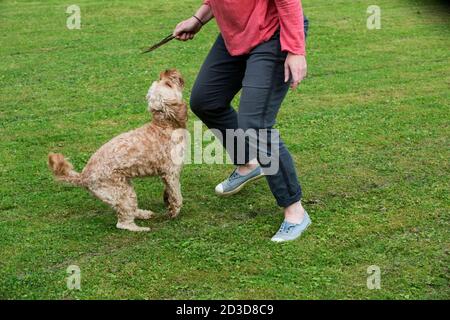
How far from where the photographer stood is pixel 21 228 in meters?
5.24

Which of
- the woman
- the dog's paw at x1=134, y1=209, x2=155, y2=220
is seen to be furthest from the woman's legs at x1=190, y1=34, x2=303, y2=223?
the dog's paw at x1=134, y1=209, x2=155, y2=220

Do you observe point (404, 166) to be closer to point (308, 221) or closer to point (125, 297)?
point (308, 221)

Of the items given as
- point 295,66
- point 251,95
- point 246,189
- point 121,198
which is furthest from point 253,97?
point 246,189

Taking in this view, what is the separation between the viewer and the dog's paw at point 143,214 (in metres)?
5.32

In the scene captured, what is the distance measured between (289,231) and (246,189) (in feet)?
3.26

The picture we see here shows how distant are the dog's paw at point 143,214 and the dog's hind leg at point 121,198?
0.45 feet

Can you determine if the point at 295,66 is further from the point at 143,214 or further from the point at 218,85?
the point at 143,214

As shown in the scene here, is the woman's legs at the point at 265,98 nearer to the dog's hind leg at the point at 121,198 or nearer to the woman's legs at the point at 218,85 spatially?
the woman's legs at the point at 218,85

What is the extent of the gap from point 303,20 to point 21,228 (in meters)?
2.44

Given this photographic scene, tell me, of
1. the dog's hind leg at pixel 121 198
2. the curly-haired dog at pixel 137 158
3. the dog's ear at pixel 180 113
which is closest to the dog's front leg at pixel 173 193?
the curly-haired dog at pixel 137 158

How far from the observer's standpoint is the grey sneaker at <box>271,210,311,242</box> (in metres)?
4.97

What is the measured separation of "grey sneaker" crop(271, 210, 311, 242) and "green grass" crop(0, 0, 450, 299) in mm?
71

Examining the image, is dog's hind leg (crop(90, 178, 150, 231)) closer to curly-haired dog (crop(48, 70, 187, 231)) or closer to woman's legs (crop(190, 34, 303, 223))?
curly-haired dog (crop(48, 70, 187, 231))
